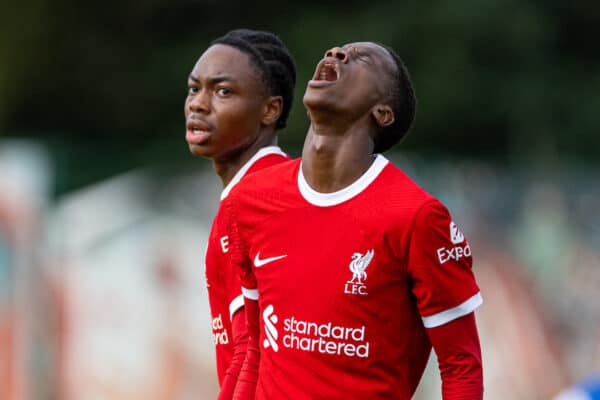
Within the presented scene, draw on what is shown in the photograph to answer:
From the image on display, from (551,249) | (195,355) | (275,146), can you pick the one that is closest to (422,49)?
Result: (551,249)

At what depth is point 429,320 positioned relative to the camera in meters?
3.85

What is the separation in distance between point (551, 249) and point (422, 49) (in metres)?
4.66

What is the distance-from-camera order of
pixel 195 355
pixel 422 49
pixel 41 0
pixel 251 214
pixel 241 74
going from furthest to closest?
A: 1. pixel 41 0
2. pixel 422 49
3. pixel 195 355
4. pixel 241 74
5. pixel 251 214

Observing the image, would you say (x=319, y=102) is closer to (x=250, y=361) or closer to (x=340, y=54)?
(x=340, y=54)

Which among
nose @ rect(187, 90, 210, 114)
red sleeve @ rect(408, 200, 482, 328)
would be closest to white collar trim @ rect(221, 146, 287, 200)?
nose @ rect(187, 90, 210, 114)

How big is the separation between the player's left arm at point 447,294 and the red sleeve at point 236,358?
824mm

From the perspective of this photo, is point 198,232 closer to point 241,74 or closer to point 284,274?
point 241,74

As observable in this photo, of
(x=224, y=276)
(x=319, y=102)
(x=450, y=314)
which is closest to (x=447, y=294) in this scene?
(x=450, y=314)

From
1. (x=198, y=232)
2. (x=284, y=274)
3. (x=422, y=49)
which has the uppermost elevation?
(x=422, y=49)

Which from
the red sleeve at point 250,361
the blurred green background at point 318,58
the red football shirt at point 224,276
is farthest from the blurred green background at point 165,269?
the red sleeve at point 250,361

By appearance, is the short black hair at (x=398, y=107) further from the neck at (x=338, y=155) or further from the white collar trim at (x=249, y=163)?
the white collar trim at (x=249, y=163)

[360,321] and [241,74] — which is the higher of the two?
[241,74]

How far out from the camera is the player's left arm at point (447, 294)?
379 centimetres

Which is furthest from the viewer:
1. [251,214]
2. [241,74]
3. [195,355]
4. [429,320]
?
[195,355]
